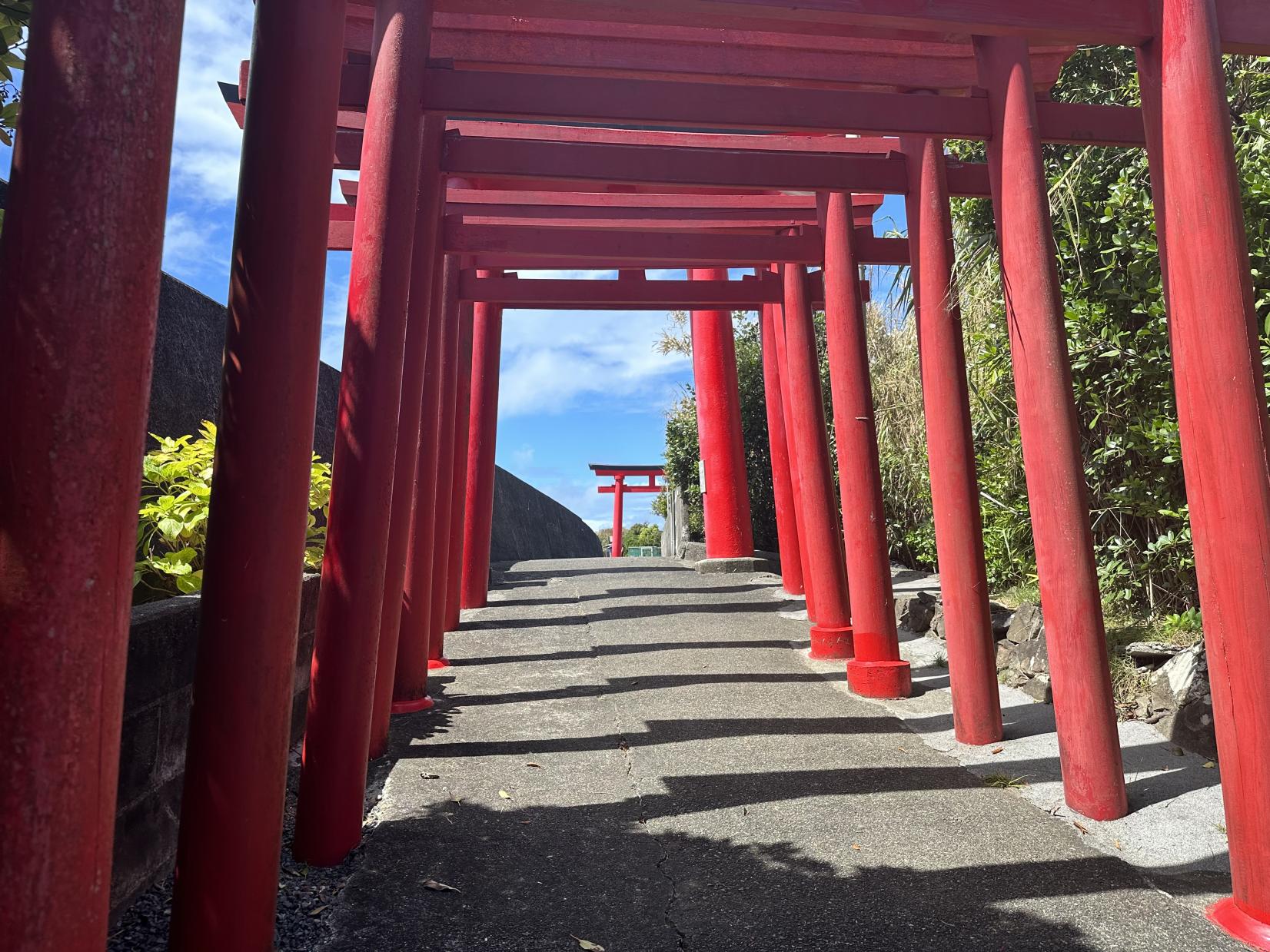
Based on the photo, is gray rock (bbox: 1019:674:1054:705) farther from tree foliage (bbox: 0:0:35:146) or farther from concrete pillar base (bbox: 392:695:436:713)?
tree foliage (bbox: 0:0:35:146)

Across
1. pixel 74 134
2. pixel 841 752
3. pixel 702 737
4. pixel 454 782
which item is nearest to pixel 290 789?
pixel 454 782

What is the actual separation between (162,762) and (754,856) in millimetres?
2006

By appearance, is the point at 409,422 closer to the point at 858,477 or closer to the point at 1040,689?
the point at 858,477

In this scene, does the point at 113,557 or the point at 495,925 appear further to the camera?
the point at 495,925

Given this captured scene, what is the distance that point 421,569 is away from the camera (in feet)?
18.5

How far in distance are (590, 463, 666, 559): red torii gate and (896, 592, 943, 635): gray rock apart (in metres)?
17.9

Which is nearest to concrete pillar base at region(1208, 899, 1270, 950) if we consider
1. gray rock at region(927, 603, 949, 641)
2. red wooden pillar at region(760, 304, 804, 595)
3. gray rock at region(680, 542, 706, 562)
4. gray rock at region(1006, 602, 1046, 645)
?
gray rock at region(1006, 602, 1046, 645)

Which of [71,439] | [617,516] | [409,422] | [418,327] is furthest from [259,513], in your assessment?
[617,516]

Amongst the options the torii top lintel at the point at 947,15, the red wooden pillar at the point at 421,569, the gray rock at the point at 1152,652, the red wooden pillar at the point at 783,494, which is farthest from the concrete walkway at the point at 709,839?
the red wooden pillar at the point at 783,494

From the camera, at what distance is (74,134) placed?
147 centimetres

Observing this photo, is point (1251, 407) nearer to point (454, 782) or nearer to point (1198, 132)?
point (1198, 132)

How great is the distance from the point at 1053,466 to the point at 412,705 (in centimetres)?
365

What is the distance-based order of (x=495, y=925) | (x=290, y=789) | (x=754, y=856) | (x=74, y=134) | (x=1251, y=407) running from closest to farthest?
(x=74, y=134)
(x=495, y=925)
(x=1251, y=407)
(x=754, y=856)
(x=290, y=789)

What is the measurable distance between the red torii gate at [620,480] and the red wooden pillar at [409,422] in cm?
2130
